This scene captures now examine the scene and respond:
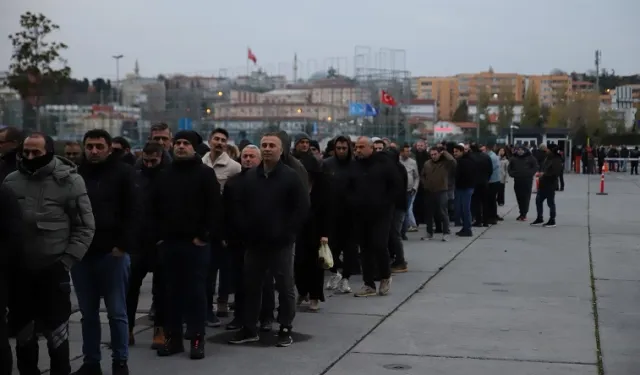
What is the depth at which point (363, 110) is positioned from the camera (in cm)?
6938

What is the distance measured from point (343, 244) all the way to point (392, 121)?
61672 mm

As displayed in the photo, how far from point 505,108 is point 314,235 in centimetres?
10098

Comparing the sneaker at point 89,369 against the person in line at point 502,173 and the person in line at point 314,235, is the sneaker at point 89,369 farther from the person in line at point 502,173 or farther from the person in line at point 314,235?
the person in line at point 502,173

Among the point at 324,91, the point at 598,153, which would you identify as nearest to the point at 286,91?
the point at 324,91

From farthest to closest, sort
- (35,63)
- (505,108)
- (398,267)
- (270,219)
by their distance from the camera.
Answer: (505,108) < (35,63) < (398,267) < (270,219)

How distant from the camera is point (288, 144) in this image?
936cm

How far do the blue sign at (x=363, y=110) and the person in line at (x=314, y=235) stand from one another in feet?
188

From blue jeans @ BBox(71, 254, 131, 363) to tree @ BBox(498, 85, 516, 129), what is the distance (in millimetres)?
95365

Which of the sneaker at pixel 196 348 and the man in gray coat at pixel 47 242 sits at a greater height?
the man in gray coat at pixel 47 242

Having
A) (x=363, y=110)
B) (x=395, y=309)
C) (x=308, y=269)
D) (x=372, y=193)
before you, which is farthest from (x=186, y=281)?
(x=363, y=110)

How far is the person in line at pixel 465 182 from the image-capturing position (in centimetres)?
1873

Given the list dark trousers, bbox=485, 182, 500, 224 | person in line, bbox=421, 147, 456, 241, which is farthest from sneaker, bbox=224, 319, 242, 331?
dark trousers, bbox=485, 182, 500, 224

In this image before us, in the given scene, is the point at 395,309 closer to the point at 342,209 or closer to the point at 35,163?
the point at 342,209

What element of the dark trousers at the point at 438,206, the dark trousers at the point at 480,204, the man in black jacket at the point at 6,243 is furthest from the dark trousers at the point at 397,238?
the man in black jacket at the point at 6,243
